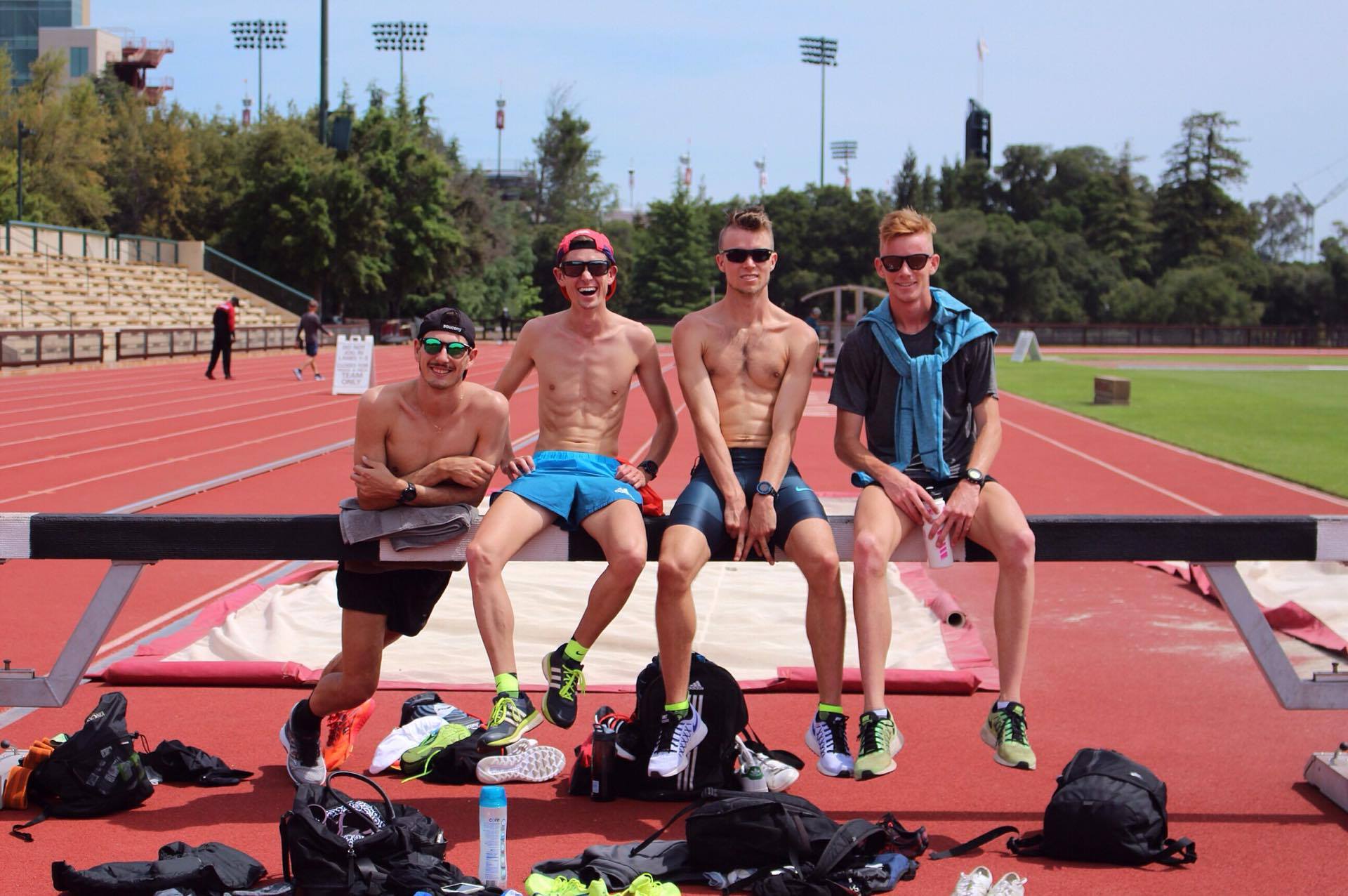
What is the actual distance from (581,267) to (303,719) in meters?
1.93

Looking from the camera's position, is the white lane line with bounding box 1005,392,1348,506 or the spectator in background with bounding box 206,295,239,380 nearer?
the white lane line with bounding box 1005,392,1348,506

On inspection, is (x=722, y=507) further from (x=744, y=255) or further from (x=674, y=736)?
(x=744, y=255)

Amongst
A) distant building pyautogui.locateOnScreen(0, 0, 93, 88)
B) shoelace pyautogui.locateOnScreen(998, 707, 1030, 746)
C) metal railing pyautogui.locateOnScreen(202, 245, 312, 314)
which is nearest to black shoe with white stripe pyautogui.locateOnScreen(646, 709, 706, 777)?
shoelace pyautogui.locateOnScreen(998, 707, 1030, 746)

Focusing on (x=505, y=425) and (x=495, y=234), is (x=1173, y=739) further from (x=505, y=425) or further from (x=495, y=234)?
(x=495, y=234)

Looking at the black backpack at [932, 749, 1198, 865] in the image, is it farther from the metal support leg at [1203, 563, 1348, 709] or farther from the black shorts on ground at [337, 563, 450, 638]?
the black shorts on ground at [337, 563, 450, 638]

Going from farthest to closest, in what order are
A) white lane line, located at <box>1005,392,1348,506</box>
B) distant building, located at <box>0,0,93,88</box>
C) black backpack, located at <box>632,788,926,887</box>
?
distant building, located at <box>0,0,93,88</box>
white lane line, located at <box>1005,392,1348,506</box>
black backpack, located at <box>632,788,926,887</box>

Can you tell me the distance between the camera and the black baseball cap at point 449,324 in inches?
181

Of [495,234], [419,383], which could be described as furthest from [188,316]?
→ [419,383]

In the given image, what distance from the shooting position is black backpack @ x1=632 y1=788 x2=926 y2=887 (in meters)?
3.79

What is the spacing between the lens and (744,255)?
4.85 meters

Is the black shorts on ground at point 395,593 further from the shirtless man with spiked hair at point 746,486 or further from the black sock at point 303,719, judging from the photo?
the shirtless man with spiked hair at point 746,486

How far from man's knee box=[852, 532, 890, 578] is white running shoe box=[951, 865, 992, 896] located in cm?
105

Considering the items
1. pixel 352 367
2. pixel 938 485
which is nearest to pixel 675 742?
pixel 938 485

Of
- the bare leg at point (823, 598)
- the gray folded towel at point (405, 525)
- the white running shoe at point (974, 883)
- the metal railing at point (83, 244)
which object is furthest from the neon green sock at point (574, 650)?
the metal railing at point (83, 244)
